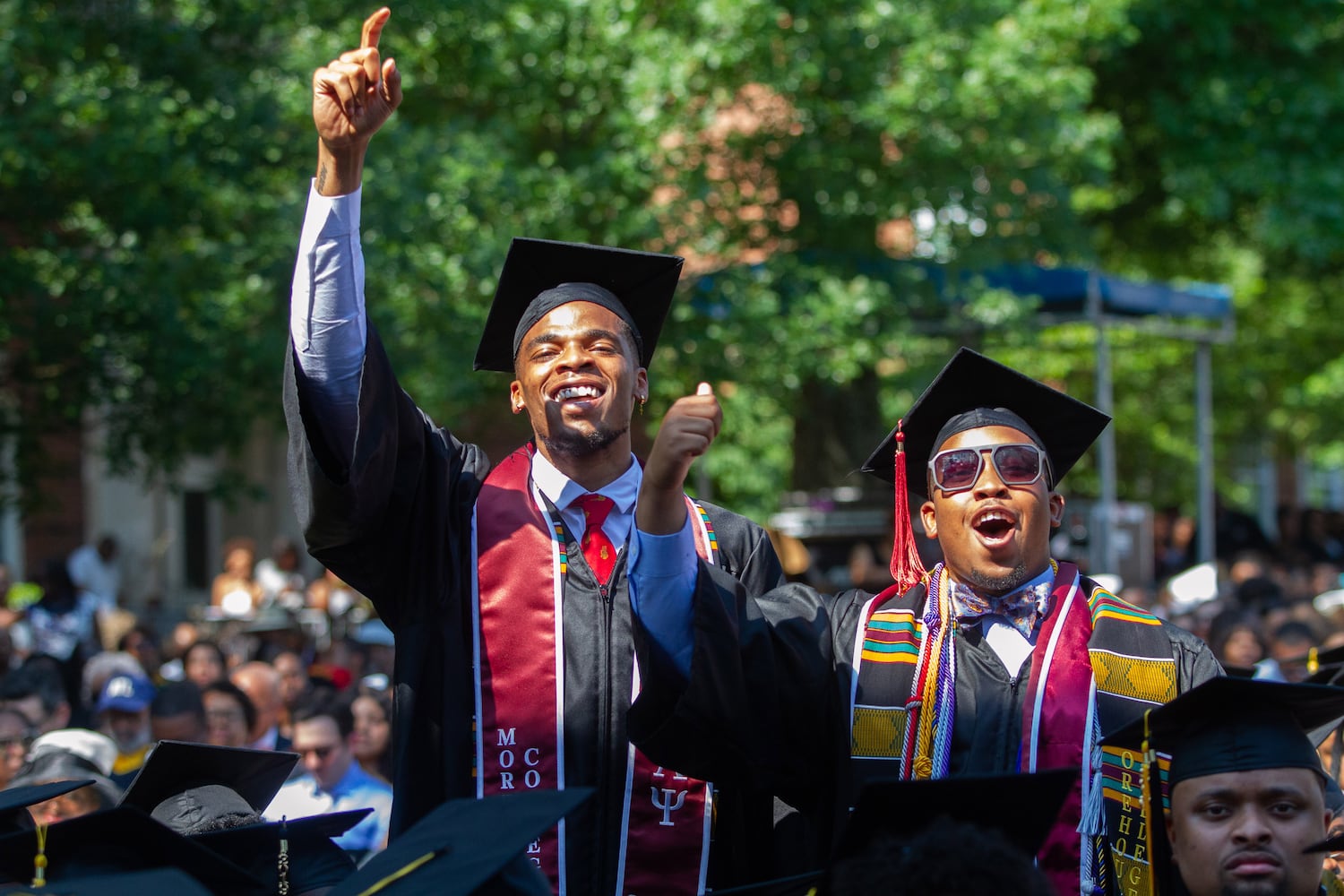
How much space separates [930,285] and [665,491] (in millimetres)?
9836

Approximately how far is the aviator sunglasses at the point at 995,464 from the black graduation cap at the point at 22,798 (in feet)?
6.26

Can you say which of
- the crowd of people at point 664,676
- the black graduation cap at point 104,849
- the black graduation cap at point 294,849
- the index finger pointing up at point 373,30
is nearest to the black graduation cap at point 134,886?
the crowd of people at point 664,676

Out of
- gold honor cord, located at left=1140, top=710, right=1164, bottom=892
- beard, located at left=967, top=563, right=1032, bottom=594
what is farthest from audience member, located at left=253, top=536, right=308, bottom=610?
gold honor cord, located at left=1140, top=710, right=1164, bottom=892

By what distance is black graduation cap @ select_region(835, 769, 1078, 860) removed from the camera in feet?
9.25

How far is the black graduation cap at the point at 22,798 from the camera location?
3230 mm

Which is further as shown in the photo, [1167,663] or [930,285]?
[930,285]

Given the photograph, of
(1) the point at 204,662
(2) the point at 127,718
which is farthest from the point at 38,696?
(1) the point at 204,662

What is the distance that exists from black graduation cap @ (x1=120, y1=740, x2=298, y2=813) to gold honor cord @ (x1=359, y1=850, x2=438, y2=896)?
3.67 ft

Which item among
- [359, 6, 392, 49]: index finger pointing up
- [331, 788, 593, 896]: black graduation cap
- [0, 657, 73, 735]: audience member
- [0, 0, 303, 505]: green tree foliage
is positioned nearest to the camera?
[331, 788, 593, 896]: black graduation cap

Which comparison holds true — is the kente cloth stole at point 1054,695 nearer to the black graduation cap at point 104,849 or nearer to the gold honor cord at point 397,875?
the gold honor cord at point 397,875

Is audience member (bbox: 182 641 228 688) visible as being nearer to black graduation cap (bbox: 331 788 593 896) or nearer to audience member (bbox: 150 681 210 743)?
audience member (bbox: 150 681 210 743)

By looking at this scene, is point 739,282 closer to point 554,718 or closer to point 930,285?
point 930,285

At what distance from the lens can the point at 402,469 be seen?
344 cm

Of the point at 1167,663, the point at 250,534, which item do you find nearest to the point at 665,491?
the point at 1167,663
